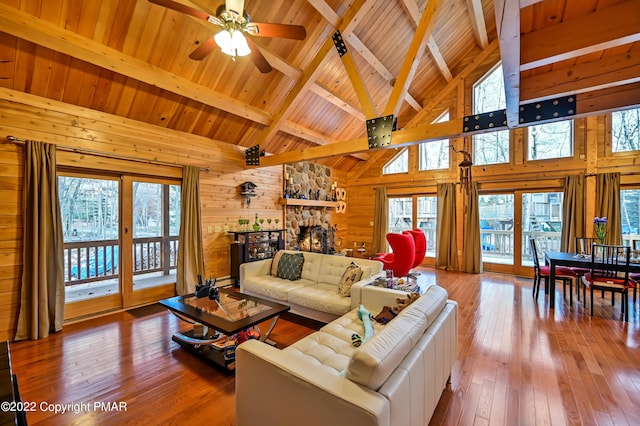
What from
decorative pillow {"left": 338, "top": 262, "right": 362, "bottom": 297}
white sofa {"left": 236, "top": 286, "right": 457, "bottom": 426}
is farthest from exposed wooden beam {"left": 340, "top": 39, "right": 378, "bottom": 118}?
white sofa {"left": 236, "top": 286, "right": 457, "bottom": 426}

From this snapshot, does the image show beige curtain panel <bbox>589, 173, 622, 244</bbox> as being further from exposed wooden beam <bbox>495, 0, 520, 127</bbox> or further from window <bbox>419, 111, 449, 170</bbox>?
exposed wooden beam <bbox>495, 0, 520, 127</bbox>

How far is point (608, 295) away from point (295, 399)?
20.5 ft

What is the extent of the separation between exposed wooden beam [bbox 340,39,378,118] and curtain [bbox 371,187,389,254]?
14.2 feet

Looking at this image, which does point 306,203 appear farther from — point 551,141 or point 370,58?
point 551,141

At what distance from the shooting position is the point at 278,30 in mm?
2699

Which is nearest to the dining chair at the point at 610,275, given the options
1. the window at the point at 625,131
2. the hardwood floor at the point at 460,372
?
the hardwood floor at the point at 460,372

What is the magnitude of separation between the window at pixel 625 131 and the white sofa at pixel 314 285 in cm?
569

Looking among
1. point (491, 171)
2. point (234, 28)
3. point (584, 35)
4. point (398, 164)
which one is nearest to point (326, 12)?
point (234, 28)

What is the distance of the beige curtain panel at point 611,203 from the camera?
5.16 m

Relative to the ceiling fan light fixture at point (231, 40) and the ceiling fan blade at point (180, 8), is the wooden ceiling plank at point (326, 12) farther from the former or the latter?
the ceiling fan blade at point (180, 8)

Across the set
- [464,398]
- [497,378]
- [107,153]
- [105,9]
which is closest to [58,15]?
[105,9]

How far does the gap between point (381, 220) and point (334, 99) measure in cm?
400

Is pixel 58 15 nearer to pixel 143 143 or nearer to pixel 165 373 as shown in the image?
pixel 143 143

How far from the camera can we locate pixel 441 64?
6.42 meters
